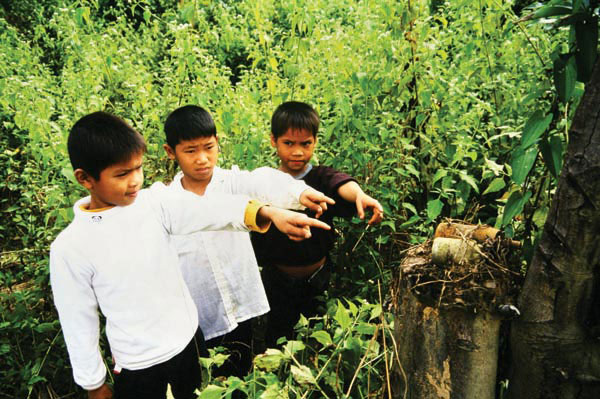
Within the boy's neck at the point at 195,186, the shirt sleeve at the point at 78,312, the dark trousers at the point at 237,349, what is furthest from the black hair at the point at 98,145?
the dark trousers at the point at 237,349

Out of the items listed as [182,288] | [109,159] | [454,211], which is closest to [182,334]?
[182,288]

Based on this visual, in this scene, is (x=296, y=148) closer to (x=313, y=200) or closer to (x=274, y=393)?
(x=313, y=200)

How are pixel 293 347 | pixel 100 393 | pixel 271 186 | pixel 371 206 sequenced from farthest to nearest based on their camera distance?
Result: 1. pixel 271 186
2. pixel 371 206
3. pixel 100 393
4. pixel 293 347

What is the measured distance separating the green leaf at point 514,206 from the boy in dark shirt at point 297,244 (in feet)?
2.34

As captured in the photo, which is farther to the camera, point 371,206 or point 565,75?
point 371,206

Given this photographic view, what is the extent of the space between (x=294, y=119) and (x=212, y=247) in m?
0.76

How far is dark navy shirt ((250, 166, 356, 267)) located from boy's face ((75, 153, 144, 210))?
0.80m

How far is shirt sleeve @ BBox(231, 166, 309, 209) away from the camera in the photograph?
163 centimetres

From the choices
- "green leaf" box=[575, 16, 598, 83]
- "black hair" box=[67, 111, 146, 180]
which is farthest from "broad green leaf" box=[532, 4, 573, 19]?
"black hair" box=[67, 111, 146, 180]

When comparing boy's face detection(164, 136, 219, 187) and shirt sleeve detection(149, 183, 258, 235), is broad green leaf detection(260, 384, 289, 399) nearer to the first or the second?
shirt sleeve detection(149, 183, 258, 235)

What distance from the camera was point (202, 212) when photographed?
1516 mm

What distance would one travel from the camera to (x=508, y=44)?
255 cm

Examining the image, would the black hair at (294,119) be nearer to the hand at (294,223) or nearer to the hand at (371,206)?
the hand at (371,206)

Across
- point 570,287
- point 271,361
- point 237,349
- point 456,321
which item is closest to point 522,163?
point 570,287
